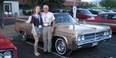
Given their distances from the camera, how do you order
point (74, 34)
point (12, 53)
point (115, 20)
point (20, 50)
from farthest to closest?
1. point (115, 20)
2. point (20, 50)
3. point (74, 34)
4. point (12, 53)

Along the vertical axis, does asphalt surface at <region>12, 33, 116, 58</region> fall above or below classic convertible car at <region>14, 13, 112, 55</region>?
below

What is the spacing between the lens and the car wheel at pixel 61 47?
718 cm

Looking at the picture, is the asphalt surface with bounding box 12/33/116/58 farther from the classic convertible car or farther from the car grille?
the car grille

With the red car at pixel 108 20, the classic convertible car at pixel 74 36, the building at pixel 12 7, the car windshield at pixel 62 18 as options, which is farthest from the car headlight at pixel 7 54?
the building at pixel 12 7

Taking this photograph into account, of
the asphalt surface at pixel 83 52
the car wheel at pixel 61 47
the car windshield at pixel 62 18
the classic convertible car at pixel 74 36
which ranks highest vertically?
the car windshield at pixel 62 18

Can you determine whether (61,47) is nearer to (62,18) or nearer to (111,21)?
(62,18)

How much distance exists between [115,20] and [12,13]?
90.3ft

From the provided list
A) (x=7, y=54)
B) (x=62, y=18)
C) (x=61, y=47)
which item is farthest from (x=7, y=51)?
(x=62, y=18)

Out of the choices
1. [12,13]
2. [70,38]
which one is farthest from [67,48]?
[12,13]

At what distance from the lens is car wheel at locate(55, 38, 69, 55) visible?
7.18 meters

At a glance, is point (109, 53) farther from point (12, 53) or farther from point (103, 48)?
point (12, 53)

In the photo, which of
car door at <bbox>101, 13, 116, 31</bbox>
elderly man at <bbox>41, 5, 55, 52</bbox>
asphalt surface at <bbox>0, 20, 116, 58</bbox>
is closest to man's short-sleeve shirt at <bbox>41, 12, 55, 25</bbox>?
elderly man at <bbox>41, 5, 55, 52</bbox>

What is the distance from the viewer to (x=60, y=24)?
7.91 m

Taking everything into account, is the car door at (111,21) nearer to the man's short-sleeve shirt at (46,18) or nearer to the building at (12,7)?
the man's short-sleeve shirt at (46,18)
